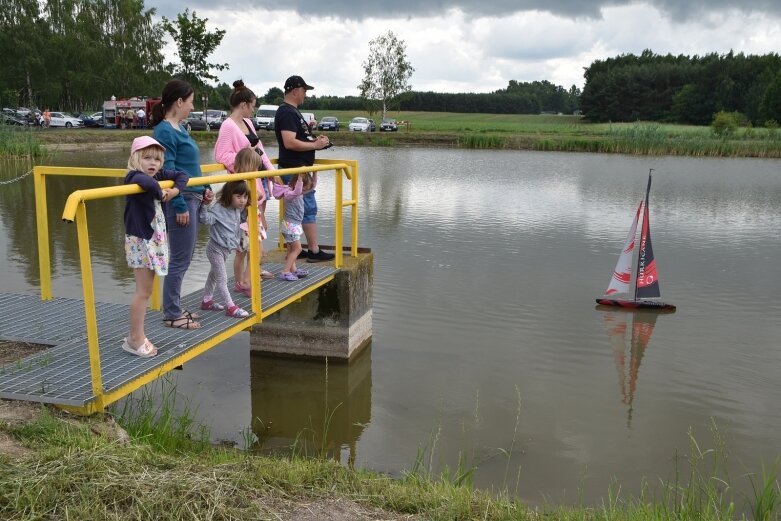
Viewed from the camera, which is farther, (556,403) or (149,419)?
(556,403)

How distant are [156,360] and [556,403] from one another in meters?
3.51

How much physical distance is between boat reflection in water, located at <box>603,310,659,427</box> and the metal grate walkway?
3114mm

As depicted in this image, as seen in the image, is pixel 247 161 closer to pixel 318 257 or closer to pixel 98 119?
pixel 318 257

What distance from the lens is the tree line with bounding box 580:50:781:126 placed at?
254ft

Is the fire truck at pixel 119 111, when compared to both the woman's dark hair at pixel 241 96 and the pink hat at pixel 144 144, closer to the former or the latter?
the woman's dark hair at pixel 241 96

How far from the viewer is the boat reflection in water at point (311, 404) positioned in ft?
17.9

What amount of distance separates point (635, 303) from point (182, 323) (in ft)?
21.2

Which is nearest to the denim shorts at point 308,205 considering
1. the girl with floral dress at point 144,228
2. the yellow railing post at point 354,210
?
the yellow railing post at point 354,210

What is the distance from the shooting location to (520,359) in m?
7.27

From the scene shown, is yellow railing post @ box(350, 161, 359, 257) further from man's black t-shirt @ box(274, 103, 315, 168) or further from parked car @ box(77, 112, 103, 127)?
parked car @ box(77, 112, 103, 127)

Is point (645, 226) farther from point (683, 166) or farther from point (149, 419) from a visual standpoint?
point (683, 166)

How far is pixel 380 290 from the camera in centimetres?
962

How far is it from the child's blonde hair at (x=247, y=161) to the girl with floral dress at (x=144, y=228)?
1120mm

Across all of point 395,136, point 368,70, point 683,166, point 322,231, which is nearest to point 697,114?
point 368,70
